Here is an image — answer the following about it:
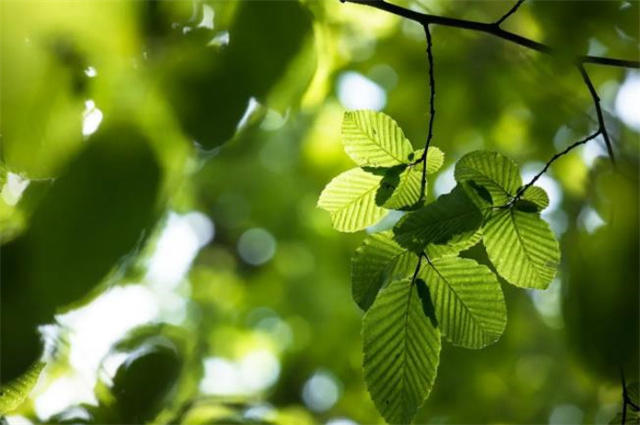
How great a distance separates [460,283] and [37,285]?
42cm

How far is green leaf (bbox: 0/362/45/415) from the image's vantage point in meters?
0.62

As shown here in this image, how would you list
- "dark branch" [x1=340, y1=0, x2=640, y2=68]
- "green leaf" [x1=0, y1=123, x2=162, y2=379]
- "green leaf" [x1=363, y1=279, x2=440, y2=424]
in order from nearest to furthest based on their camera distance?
"green leaf" [x1=0, y1=123, x2=162, y2=379] → "dark branch" [x1=340, y1=0, x2=640, y2=68] → "green leaf" [x1=363, y1=279, x2=440, y2=424]

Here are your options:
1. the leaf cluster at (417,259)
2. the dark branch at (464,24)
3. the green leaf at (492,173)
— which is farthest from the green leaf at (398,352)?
the dark branch at (464,24)

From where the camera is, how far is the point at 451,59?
1.84 m

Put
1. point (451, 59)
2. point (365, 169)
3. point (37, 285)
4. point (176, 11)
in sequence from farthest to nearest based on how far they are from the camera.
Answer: point (451, 59) < point (365, 169) < point (176, 11) < point (37, 285)

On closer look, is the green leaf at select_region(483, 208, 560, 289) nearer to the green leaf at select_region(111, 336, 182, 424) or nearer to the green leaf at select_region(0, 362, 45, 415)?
the green leaf at select_region(111, 336, 182, 424)

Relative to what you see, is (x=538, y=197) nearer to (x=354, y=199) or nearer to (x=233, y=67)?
(x=354, y=199)

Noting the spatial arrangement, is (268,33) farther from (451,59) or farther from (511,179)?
(451,59)

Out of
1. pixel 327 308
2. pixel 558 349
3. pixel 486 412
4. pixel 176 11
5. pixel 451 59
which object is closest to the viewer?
pixel 176 11

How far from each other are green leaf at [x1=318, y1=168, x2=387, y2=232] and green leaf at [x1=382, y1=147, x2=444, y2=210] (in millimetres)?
25


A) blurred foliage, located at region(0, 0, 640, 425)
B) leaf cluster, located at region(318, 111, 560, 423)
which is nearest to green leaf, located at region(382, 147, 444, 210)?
leaf cluster, located at region(318, 111, 560, 423)

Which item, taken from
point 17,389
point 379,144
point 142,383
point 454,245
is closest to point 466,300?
point 454,245

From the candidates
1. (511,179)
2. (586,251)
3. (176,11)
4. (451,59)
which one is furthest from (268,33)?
(451,59)

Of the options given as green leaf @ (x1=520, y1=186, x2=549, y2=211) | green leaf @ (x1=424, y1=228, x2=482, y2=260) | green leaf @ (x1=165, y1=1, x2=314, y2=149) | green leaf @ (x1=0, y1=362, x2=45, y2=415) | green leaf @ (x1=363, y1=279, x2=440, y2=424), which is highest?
green leaf @ (x1=165, y1=1, x2=314, y2=149)
